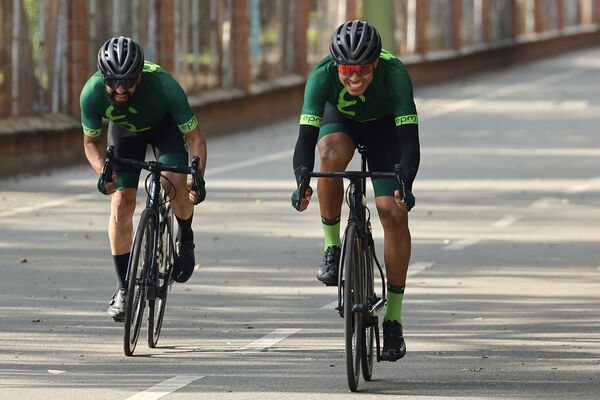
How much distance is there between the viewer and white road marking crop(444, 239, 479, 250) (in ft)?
44.6

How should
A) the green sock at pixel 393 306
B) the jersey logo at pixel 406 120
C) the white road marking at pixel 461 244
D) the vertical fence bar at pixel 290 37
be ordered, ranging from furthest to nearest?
the vertical fence bar at pixel 290 37, the white road marking at pixel 461 244, the green sock at pixel 393 306, the jersey logo at pixel 406 120

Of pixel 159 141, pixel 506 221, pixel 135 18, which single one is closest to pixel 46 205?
pixel 506 221

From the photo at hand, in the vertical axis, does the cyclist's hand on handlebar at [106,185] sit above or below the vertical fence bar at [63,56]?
above

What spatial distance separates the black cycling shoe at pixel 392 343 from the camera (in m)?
8.05

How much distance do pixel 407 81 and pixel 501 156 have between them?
1434 cm

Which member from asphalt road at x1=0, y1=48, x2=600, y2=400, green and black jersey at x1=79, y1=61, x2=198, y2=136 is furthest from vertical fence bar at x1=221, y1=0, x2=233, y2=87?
green and black jersey at x1=79, y1=61, x2=198, y2=136

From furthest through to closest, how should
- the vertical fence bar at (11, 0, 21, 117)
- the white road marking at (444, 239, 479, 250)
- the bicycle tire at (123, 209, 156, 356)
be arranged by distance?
the vertical fence bar at (11, 0, 21, 117)
the white road marking at (444, 239, 479, 250)
the bicycle tire at (123, 209, 156, 356)

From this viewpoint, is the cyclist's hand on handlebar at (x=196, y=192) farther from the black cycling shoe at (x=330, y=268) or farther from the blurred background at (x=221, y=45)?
the blurred background at (x=221, y=45)

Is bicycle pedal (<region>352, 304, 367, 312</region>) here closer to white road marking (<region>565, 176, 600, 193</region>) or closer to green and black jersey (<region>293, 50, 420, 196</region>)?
green and black jersey (<region>293, 50, 420, 196</region>)

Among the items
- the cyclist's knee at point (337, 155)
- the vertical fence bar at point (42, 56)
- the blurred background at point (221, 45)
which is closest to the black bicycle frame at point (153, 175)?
the cyclist's knee at point (337, 155)

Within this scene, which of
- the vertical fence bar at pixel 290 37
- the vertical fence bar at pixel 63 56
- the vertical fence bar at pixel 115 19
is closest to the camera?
the vertical fence bar at pixel 63 56

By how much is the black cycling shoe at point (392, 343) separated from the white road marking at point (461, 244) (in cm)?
547

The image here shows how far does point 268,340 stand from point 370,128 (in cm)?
155

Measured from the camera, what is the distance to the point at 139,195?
17.4 metres
